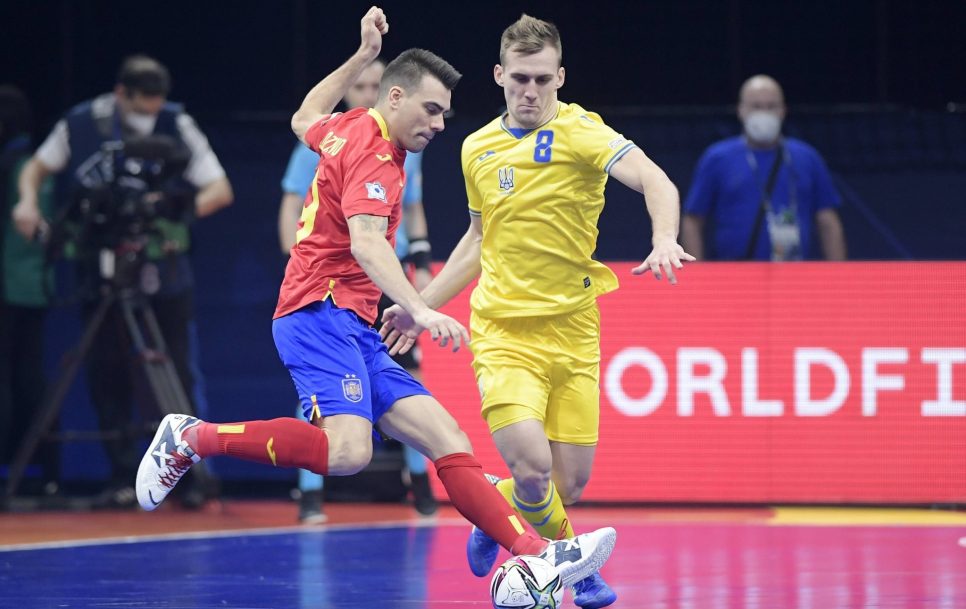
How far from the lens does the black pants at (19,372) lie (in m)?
10.5

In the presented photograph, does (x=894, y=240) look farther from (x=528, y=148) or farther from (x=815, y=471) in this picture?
(x=528, y=148)

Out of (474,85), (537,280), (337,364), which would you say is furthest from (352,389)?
(474,85)

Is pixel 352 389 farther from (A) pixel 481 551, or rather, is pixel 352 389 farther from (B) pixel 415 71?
(B) pixel 415 71

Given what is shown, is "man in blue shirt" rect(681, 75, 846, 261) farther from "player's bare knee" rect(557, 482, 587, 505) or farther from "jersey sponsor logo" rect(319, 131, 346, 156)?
"jersey sponsor logo" rect(319, 131, 346, 156)

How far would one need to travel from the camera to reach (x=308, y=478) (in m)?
9.59

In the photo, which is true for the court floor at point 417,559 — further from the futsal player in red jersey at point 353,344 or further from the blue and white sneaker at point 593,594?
the futsal player in red jersey at point 353,344

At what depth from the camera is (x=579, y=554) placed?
595 centimetres

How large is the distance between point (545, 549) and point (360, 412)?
2.91 feet

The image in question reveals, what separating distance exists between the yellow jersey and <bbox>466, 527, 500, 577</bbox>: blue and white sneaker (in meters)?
0.90

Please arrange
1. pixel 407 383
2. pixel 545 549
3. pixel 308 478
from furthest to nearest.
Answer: pixel 308 478, pixel 407 383, pixel 545 549

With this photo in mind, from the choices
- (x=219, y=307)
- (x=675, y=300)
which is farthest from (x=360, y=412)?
(x=219, y=307)

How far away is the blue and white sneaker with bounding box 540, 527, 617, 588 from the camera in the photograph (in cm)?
590

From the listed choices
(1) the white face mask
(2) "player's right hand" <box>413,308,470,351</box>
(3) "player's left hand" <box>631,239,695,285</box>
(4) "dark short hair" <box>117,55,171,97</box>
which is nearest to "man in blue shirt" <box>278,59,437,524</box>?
(4) "dark short hair" <box>117,55,171,97</box>

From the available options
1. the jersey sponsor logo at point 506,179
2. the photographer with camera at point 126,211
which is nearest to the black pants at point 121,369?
the photographer with camera at point 126,211
